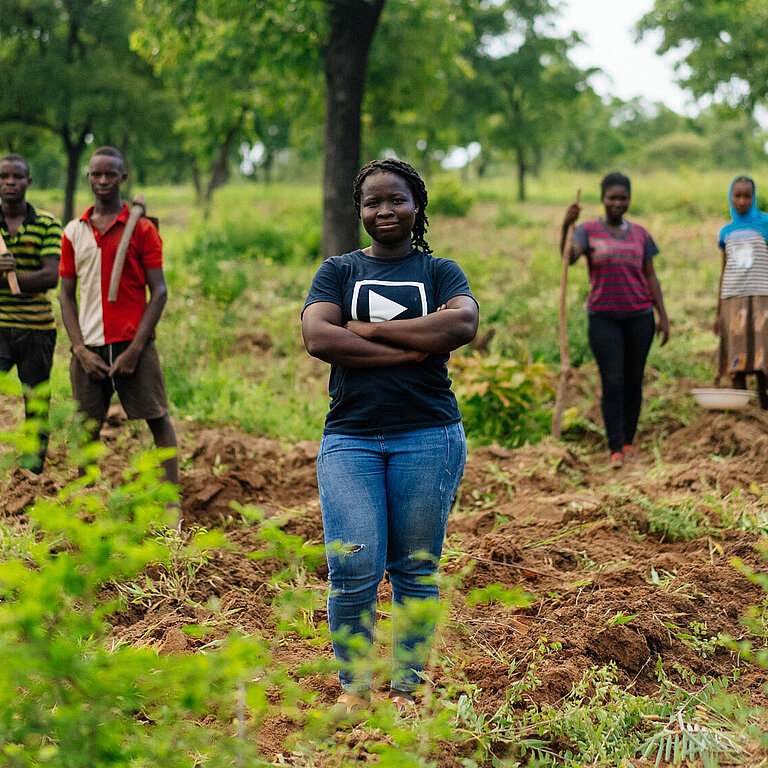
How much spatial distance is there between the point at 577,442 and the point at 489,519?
7.28ft

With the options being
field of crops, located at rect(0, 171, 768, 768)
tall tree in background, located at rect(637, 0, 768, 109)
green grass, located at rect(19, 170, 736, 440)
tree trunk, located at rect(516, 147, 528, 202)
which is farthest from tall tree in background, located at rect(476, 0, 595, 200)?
field of crops, located at rect(0, 171, 768, 768)

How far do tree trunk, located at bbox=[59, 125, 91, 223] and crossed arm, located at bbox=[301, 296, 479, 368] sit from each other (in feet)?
57.7

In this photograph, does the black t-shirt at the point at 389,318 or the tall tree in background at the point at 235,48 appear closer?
the black t-shirt at the point at 389,318

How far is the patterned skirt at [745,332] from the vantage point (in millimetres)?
6547

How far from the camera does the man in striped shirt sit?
4789 millimetres

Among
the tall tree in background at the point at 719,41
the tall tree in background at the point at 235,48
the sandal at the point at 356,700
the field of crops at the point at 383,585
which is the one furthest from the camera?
the tall tree in background at the point at 719,41

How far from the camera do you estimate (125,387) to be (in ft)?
14.8

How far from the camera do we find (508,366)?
257 inches

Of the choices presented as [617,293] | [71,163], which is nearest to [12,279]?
[617,293]

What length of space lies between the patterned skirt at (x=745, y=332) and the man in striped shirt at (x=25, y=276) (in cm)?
495

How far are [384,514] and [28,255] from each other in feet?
10.4

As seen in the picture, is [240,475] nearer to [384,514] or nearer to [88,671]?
[384,514]

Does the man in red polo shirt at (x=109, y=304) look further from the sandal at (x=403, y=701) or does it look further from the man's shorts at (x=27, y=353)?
the sandal at (x=403, y=701)

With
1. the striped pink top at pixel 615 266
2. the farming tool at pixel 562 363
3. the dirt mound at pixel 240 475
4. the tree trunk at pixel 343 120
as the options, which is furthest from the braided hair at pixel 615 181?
the tree trunk at pixel 343 120
